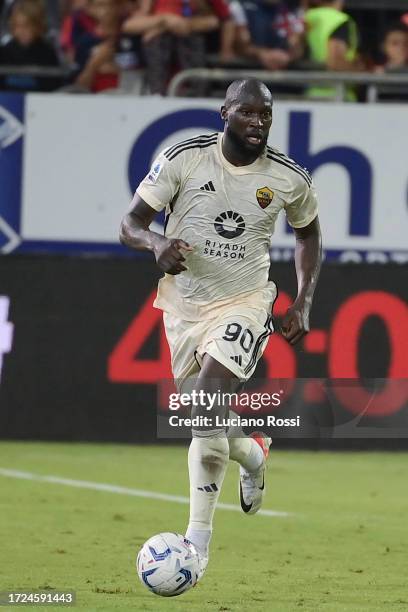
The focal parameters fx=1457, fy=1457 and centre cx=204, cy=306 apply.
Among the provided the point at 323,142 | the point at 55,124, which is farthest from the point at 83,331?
the point at 323,142

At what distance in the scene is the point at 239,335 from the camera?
22.9 feet

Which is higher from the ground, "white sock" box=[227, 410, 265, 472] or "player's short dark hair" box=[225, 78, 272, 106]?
"player's short dark hair" box=[225, 78, 272, 106]

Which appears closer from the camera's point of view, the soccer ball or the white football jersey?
the soccer ball

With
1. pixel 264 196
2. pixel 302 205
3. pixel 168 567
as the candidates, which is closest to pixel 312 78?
pixel 302 205

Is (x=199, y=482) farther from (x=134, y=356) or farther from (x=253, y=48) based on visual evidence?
(x=253, y=48)

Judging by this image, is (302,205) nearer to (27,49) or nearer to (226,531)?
(226,531)

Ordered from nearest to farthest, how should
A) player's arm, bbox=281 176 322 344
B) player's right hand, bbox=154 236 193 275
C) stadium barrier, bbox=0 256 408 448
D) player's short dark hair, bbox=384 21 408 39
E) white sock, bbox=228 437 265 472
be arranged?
player's right hand, bbox=154 236 193 275 → player's arm, bbox=281 176 322 344 → white sock, bbox=228 437 265 472 → stadium barrier, bbox=0 256 408 448 → player's short dark hair, bbox=384 21 408 39

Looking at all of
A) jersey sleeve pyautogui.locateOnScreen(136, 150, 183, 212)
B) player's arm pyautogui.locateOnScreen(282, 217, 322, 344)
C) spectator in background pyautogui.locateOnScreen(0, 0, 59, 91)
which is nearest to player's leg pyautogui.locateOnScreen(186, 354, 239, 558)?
player's arm pyautogui.locateOnScreen(282, 217, 322, 344)

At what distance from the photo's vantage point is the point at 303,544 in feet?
28.3

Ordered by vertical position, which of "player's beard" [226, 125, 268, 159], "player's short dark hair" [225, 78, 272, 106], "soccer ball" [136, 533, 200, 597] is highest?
"player's short dark hair" [225, 78, 272, 106]

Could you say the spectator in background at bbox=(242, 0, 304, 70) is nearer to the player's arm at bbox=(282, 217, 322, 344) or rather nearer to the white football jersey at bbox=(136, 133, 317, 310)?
the player's arm at bbox=(282, 217, 322, 344)

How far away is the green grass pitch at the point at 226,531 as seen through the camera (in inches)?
272

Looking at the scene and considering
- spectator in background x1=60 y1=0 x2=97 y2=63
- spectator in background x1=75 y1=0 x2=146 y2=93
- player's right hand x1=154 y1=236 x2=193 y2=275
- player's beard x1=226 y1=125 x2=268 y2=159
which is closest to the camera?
player's right hand x1=154 y1=236 x2=193 y2=275

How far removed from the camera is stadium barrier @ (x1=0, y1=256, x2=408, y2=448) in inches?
505
